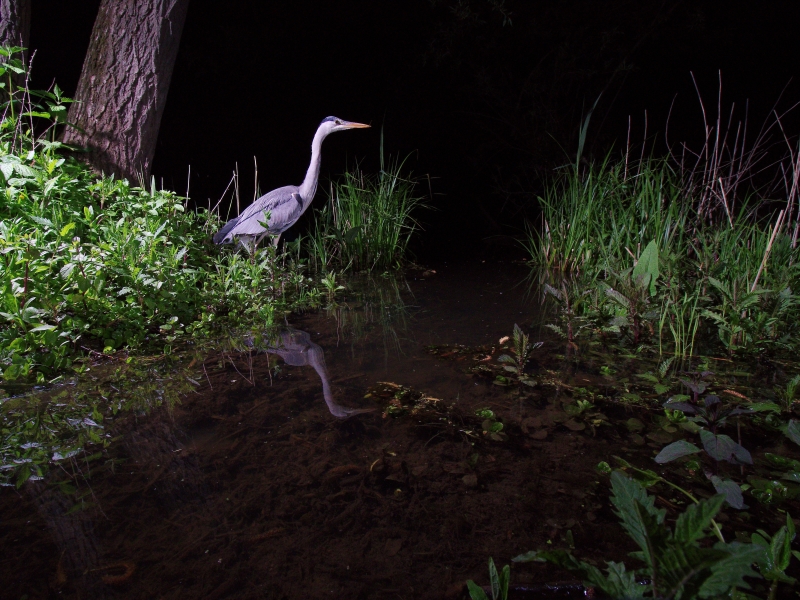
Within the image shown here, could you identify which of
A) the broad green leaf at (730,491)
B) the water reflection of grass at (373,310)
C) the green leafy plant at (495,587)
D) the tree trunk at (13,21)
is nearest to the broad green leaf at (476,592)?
the green leafy plant at (495,587)

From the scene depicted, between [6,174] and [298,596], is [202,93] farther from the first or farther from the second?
[298,596]

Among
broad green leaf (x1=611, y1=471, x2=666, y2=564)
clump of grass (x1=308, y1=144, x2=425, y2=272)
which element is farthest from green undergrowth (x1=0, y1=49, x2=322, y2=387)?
broad green leaf (x1=611, y1=471, x2=666, y2=564)

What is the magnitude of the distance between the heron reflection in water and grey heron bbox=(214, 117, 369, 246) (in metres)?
1.12

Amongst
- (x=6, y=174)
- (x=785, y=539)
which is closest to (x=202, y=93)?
(x=6, y=174)

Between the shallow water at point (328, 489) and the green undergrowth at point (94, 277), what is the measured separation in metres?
0.51

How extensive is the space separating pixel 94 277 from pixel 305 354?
1.08 m

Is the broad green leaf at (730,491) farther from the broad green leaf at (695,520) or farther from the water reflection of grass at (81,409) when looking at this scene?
the water reflection of grass at (81,409)

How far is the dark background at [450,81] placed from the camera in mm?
6578

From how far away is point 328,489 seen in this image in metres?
1.55

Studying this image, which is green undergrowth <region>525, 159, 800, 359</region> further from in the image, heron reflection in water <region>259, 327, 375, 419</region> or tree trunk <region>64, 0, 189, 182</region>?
tree trunk <region>64, 0, 189, 182</region>

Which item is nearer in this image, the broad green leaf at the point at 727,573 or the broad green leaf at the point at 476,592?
the broad green leaf at the point at 727,573

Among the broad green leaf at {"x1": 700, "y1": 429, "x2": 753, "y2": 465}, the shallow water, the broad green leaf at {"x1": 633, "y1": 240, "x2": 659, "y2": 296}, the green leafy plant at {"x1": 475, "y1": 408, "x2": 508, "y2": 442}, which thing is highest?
the broad green leaf at {"x1": 633, "y1": 240, "x2": 659, "y2": 296}

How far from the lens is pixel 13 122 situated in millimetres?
3201

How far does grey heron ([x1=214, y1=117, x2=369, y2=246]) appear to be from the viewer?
4000 millimetres
